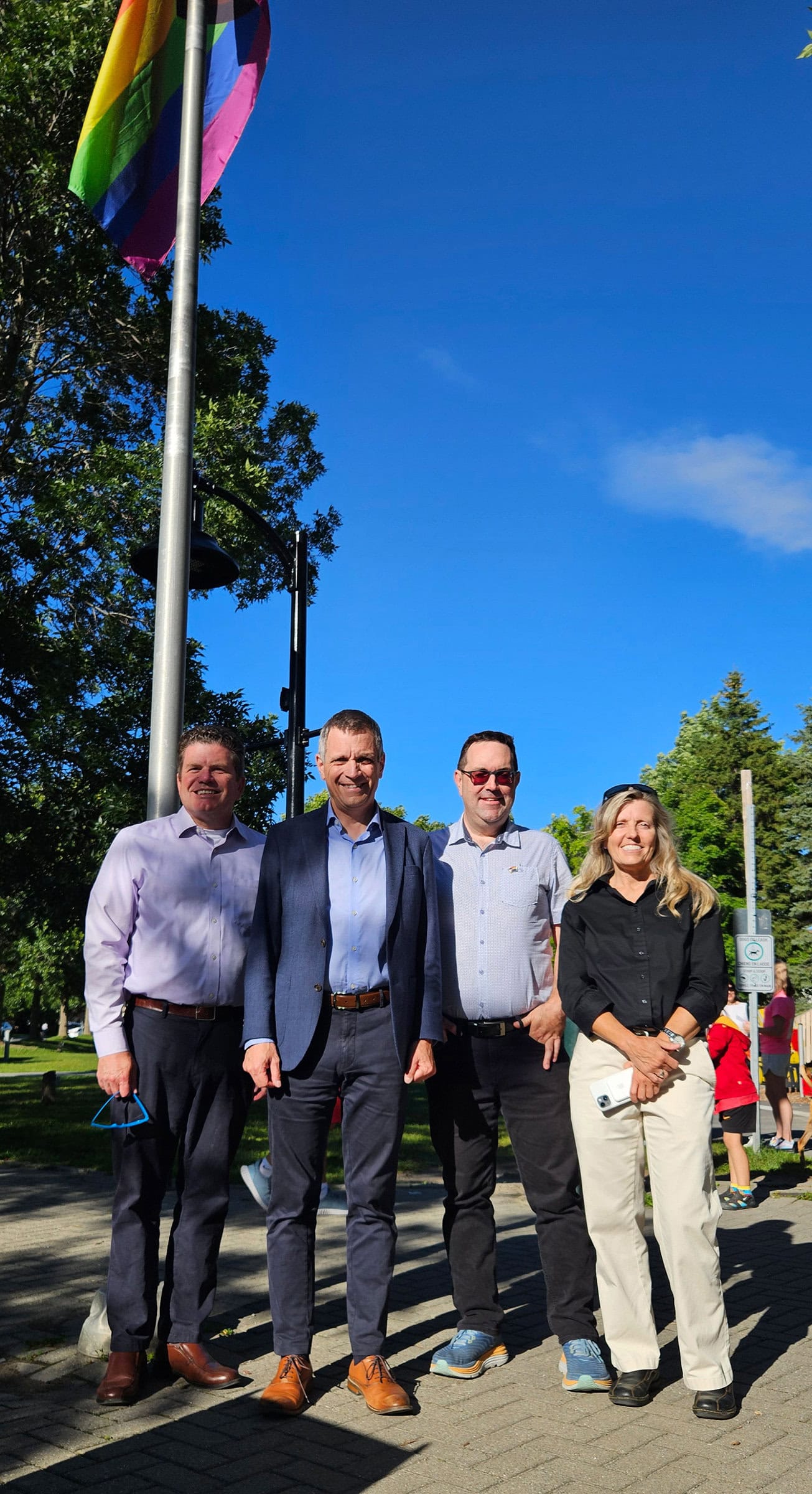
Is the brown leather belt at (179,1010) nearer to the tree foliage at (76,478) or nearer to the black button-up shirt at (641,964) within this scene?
the black button-up shirt at (641,964)

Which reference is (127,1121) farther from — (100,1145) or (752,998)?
(752,998)

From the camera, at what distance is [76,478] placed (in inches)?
602

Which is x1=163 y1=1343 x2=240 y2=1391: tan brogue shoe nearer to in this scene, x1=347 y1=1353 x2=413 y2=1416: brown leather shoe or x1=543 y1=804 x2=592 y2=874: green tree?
x1=347 y1=1353 x2=413 y2=1416: brown leather shoe

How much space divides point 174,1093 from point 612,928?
172 centimetres

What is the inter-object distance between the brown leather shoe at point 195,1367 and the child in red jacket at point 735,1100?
511 cm

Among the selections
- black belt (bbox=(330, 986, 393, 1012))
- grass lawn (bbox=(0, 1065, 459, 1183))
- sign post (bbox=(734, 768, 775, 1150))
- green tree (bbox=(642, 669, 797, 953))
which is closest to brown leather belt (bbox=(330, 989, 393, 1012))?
black belt (bbox=(330, 986, 393, 1012))

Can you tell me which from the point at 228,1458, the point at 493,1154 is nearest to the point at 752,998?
the point at 493,1154

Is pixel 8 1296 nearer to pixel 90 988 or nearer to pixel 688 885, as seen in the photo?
pixel 90 988

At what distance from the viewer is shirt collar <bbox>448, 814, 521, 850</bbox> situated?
4801 millimetres

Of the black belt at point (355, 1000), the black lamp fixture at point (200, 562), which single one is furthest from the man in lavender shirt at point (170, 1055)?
the black lamp fixture at point (200, 562)

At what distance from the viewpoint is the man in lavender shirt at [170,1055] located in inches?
167

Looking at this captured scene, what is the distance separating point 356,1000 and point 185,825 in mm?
964

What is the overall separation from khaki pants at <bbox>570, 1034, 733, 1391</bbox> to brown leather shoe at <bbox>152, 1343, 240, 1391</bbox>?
136 centimetres

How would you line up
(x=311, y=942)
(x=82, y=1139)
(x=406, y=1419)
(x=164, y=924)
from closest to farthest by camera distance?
(x=406, y=1419) → (x=311, y=942) → (x=164, y=924) → (x=82, y=1139)
